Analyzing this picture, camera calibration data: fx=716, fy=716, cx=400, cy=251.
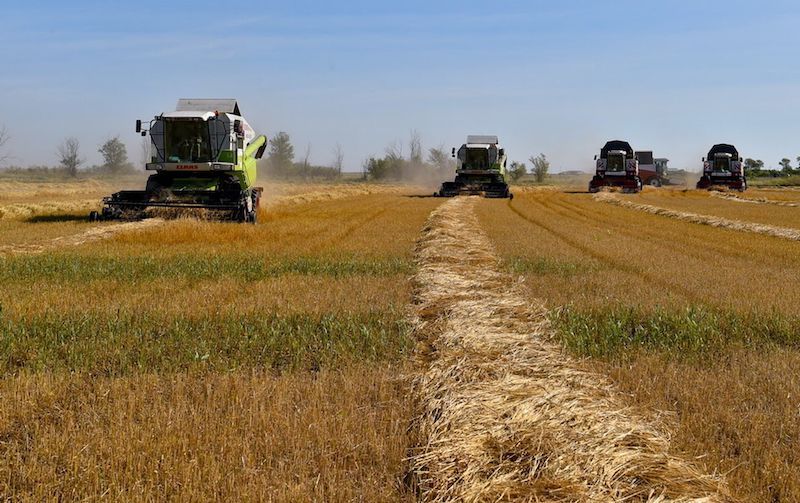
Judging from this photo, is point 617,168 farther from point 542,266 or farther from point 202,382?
point 202,382

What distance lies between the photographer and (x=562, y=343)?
6148 millimetres

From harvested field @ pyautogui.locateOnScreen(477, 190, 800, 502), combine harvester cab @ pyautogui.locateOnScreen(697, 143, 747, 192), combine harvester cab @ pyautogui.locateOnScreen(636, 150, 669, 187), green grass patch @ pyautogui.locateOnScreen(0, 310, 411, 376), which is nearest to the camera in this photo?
harvested field @ pyautogui.locateOnScreen(477, 190, 800, 502)

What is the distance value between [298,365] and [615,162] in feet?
149

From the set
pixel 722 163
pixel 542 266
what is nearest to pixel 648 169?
pixel 722 163

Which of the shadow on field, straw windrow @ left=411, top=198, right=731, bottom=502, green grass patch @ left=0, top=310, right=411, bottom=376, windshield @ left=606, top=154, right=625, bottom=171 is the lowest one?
straw windrow @ left=411, top=198, right=731, bottom=502

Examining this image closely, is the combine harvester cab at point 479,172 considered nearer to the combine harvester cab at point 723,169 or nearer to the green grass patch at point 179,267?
the combine harvester cab at point 723,169

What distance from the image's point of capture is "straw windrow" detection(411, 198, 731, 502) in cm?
340

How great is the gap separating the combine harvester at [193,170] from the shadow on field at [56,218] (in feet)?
3.75

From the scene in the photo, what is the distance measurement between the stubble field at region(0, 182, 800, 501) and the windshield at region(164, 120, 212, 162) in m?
7.81

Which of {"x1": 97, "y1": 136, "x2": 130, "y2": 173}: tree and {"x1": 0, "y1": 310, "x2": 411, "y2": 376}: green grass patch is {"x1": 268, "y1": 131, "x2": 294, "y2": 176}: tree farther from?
{"x1": 0, "y1": 310, "x2": 411, "y2": 376}: green grass patch

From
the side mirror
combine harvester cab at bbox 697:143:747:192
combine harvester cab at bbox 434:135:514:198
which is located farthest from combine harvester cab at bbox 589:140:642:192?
the side mirror

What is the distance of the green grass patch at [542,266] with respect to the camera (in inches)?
419

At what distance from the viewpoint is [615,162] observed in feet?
157

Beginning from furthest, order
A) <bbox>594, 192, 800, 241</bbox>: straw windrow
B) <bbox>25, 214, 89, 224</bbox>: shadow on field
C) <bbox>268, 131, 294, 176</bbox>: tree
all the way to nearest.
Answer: <bbox>268, 131, 294, 176</bbox>: tree, <bbox>25, 214, 89, 224</bbox>: shadow on field, <bbox>594, 192, 800, 241</bbox>: straw windrow
